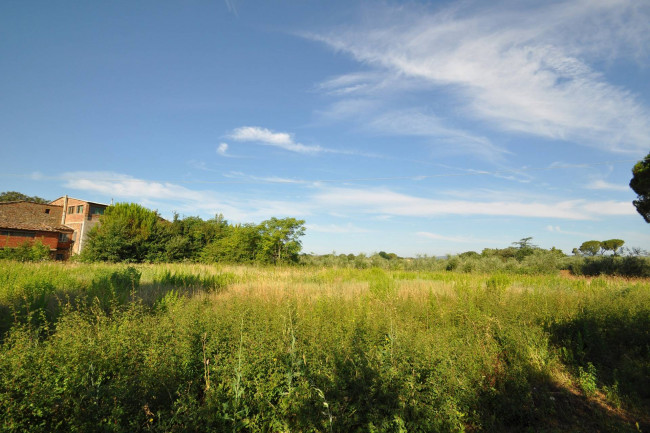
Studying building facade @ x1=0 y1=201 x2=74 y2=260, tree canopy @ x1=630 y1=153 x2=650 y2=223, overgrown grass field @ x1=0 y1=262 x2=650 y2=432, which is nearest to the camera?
overgrown grass field @ x1=0 y1=262 x2=650 y2=432

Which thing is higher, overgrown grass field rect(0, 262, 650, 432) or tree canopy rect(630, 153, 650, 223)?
tree canopy rect(630, 153, 650, 223)

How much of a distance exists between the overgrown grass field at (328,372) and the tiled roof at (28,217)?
1455 inches

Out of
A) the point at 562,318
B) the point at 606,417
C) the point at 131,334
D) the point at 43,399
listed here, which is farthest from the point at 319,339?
the point at 562,318

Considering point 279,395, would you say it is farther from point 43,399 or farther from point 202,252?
point 202,252

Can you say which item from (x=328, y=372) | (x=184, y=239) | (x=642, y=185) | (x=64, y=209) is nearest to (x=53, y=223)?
(x=64, y=209)

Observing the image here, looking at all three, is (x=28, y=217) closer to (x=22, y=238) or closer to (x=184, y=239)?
(x=22, y=238)

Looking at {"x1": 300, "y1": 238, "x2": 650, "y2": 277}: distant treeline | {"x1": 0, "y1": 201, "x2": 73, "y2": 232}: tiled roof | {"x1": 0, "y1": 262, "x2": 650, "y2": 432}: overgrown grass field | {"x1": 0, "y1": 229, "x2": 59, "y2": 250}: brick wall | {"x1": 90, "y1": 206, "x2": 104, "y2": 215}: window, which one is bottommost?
{"x1": 0, "y1": 262, "x2": 650, "y2": 432}: overgrown grass field

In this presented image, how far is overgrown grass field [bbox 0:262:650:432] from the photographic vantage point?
10.2 feet

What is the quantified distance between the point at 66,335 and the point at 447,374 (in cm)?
500

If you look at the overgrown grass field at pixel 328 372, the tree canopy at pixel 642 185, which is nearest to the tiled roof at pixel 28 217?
the overgrown grass field at pixel 328 372

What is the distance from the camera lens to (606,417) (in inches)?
163

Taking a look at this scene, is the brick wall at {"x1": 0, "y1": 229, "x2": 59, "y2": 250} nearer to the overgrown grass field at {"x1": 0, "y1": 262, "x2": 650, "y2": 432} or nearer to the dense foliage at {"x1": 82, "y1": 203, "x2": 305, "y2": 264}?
the dense foliage at {"x1": 82, "y1": 203, "x2": 305, "y2": 264}

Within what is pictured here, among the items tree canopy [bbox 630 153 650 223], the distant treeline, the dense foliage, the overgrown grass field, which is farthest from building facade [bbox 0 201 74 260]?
tree canopy [bbox 630 153 650 223]

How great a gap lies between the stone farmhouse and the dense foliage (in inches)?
259
